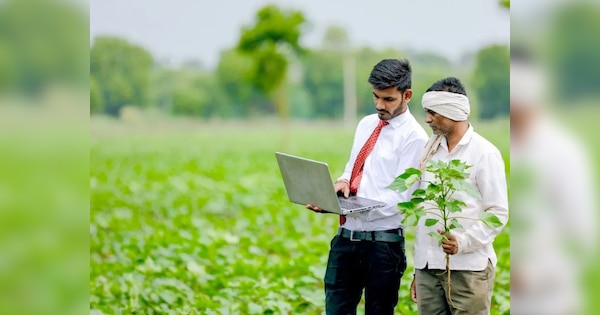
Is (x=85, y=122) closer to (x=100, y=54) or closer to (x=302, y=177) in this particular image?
(x=302, y=177)

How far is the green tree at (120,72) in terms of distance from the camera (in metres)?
24.1

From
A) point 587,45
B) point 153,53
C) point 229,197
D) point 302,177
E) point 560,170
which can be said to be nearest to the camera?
point 587,45

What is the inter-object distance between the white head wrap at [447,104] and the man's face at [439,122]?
0.05 ft

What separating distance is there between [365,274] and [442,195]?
0.56 metres

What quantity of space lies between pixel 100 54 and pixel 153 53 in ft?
11.9

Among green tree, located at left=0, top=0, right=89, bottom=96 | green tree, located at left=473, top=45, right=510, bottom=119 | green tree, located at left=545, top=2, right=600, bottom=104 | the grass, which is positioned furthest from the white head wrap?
green tree, located at left=473, top=45, right=510, bottom=119

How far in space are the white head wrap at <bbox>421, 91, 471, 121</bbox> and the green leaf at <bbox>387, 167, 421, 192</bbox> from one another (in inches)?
8.5

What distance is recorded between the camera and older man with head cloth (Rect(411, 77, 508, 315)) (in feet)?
9.27

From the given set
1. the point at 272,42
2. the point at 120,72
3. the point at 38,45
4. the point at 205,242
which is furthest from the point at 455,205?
the point at 120,72

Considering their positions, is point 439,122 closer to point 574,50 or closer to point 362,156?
point 362,156

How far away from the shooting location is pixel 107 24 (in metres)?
24.3

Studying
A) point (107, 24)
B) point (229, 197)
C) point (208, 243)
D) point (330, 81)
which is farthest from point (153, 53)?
point (208, 243)

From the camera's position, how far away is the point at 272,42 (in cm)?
1941

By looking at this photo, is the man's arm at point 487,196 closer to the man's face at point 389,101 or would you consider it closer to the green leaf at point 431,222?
the green leaf at point 431,222
